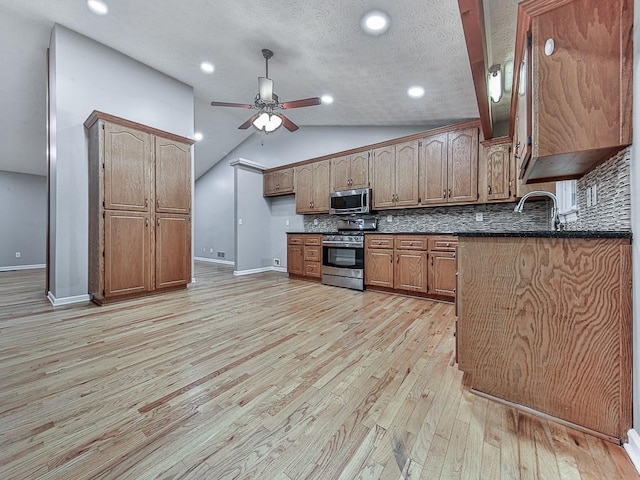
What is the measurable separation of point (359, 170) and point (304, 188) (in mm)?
1246

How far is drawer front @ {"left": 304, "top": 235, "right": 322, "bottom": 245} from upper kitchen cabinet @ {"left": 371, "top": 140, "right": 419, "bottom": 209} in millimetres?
1118

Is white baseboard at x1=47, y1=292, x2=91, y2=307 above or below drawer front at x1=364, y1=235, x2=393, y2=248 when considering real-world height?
below

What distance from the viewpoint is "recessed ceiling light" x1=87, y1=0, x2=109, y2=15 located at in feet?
9.32

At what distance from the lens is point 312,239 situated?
4.88 metres

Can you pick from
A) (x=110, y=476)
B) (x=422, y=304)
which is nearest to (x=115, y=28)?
(x=110, y=476)

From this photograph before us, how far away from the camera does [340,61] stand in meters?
2.92

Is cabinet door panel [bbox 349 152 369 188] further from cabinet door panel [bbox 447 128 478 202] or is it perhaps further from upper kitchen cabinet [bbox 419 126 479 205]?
cabinet door panel [bbox 447 128 478 202]

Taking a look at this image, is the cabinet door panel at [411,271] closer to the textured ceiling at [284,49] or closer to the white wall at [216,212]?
the textured ceiling at [284,49]

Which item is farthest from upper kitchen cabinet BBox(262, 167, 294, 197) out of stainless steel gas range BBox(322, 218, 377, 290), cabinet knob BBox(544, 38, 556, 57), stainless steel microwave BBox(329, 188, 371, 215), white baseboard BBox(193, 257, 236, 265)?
cabinet knob BBox(544, 38, 556, 57)

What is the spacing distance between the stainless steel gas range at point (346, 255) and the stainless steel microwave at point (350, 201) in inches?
12.4

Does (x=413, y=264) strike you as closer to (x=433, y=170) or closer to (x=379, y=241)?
(x=379, y=241)

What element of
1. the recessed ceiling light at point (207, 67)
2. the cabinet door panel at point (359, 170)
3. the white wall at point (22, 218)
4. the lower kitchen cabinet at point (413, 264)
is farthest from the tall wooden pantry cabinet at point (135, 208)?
the white wall at point (22, 218)

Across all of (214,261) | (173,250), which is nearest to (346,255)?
(173,250)

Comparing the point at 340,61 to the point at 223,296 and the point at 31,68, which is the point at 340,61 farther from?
the point at 31,68
